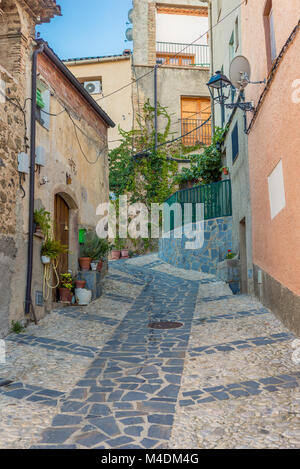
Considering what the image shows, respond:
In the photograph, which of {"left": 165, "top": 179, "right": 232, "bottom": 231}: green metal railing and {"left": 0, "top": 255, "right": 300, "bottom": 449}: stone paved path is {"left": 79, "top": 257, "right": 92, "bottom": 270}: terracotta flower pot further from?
{"left": 165, "top": 179, "right": 232, "bottom": 231}: green metal railing

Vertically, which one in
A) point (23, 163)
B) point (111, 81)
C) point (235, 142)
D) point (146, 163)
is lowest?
point (23, 163)

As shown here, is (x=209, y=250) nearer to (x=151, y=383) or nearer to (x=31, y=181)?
(x=31, y=181)

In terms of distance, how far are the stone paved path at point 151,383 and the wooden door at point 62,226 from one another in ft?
4.13

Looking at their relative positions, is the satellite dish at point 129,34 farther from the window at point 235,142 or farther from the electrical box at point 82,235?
the electrical box at point 82,235

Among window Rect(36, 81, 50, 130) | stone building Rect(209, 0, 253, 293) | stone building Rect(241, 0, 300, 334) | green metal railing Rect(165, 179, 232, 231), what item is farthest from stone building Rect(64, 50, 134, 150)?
window Rect(36, 81, 50, 130)

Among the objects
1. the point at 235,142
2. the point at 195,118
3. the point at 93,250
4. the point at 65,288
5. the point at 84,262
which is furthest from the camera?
the point at 195,118

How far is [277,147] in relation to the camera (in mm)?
5730

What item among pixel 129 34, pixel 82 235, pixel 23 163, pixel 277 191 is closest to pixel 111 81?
pixel 129 34

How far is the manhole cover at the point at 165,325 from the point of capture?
621cm

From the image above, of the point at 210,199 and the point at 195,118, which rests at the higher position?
the point at 195,118

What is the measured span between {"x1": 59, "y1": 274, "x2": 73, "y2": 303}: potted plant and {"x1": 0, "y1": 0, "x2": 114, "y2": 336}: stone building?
0.58 metres

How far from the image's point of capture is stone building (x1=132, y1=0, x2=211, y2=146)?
17938mm

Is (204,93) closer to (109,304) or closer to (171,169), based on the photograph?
(171,169)

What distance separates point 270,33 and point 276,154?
2.37 m
